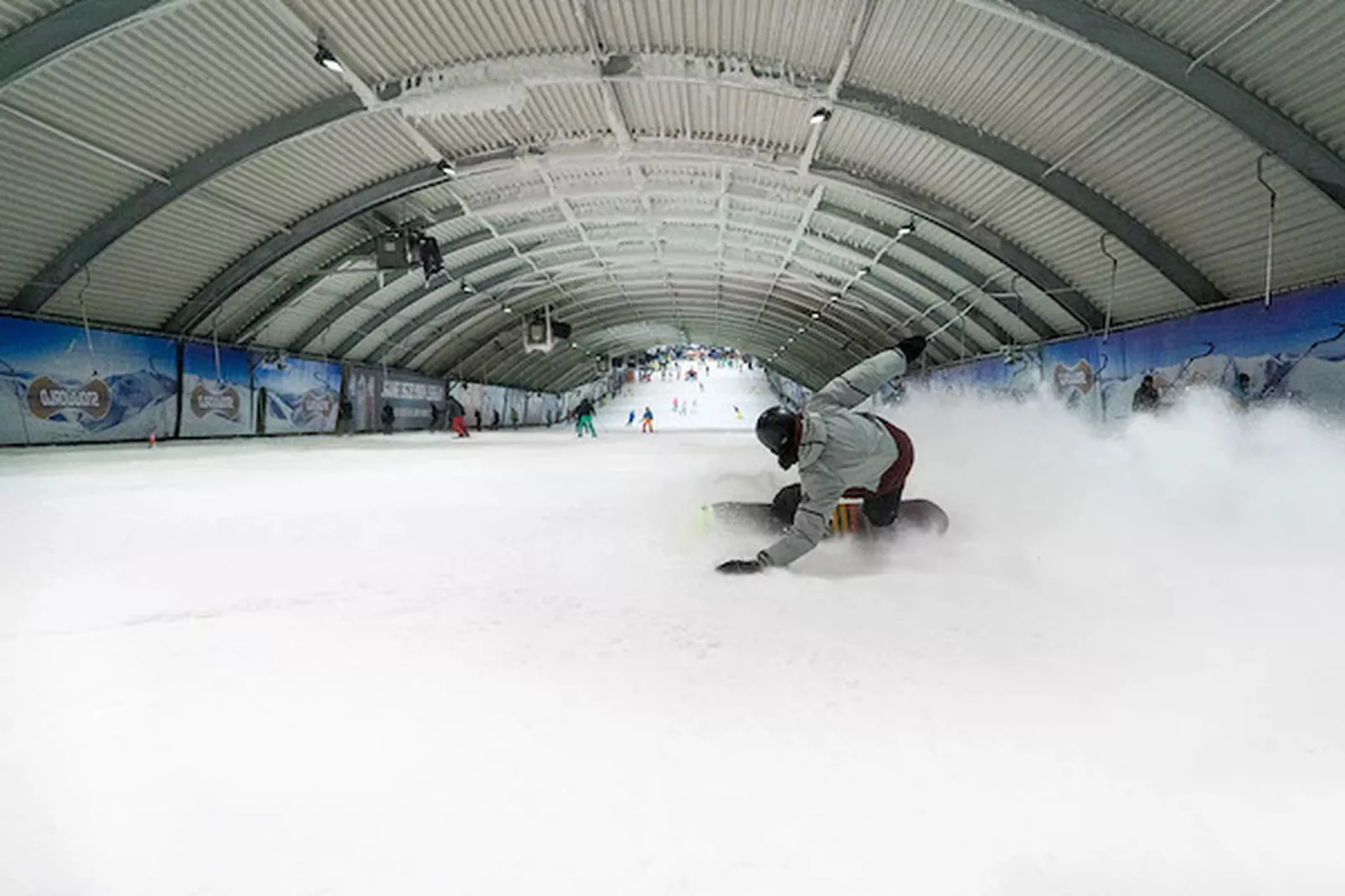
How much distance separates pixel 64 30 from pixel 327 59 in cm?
314

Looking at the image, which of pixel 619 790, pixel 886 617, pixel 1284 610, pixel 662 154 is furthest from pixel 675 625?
pixel 662 154

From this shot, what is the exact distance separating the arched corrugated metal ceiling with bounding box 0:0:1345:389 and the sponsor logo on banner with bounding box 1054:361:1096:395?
1.05 meters

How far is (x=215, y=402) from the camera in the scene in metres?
19.2

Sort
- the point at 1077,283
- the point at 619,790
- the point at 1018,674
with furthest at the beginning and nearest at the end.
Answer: the point at 1077,283
the point at 1018,674
the point at 619,790

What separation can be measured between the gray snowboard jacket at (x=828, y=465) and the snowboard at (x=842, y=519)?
0.37 metres

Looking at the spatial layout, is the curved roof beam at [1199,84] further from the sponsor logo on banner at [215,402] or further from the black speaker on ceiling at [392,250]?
the sponsor logo on banner at [215,402]

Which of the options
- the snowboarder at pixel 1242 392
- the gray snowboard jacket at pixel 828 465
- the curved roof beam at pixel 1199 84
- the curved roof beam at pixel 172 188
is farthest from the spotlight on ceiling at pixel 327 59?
the snowboarder at pixel 1242 392

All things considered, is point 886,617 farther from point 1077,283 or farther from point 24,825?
point 1077,283

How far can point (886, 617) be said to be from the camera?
9.55 ft

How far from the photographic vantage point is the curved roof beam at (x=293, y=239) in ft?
47.4

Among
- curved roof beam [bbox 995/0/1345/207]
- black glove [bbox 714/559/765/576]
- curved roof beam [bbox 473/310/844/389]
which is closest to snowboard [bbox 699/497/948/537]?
black glove [bbox 714/559/765/576]

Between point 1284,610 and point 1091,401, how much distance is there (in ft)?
42.8

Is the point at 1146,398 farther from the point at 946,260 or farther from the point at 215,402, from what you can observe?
the point at 215,402

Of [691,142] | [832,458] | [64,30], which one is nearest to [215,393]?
[64,30]
